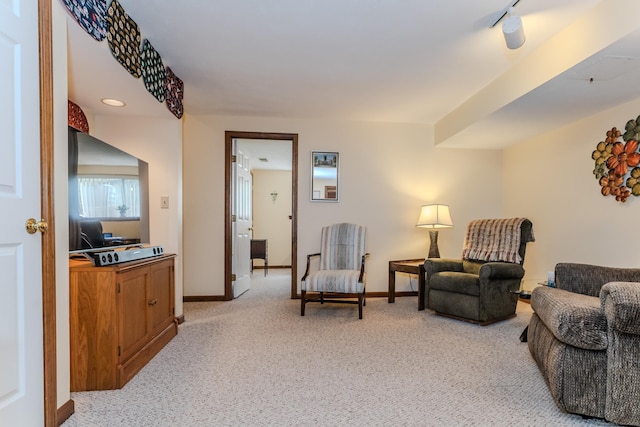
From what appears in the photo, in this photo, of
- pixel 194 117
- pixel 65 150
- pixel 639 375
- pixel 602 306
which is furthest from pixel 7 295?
pixel 194 117

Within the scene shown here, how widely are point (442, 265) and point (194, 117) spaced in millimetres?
3283

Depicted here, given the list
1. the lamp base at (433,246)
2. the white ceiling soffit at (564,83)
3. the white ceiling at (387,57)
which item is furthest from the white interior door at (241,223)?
the white ceiling soffit at (564,83)

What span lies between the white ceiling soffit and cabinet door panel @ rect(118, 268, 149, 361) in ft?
10.0

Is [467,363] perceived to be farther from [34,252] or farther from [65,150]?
[65,150]

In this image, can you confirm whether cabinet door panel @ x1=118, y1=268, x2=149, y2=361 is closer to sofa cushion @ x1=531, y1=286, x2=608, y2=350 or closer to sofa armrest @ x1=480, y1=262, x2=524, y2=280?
sofa cushion @ x1=531, y1=286, x2=608, y2=350

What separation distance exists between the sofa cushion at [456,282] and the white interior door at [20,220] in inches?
117

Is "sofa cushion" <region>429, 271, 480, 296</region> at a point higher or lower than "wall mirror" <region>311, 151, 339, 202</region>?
lower

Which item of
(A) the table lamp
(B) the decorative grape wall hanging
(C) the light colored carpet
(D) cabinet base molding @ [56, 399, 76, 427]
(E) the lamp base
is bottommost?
(C) the light colored carpet

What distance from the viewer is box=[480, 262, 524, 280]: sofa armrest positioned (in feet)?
9.44

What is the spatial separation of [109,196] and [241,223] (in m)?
2.16

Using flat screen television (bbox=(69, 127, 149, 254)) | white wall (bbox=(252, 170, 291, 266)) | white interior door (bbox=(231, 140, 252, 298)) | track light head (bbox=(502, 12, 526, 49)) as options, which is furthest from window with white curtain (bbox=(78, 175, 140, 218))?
white wall (bbox=(252, 170, 291, 266))

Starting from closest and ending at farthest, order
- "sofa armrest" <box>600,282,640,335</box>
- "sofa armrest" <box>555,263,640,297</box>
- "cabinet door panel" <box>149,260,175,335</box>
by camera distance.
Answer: "sofa armrest" <box>600,282,640,335</box> < "sofa armrest" <box>555,263,640,297</box> < "cabinet door panel" <box>149,260,175,335</box>

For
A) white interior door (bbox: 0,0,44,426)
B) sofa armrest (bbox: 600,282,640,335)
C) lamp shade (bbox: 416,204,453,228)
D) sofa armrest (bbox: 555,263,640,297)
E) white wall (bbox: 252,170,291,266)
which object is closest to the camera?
white interior door (bbox: 0,0,44,426)

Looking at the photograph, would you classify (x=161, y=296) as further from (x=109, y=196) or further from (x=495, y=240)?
(x=495, y=240)
